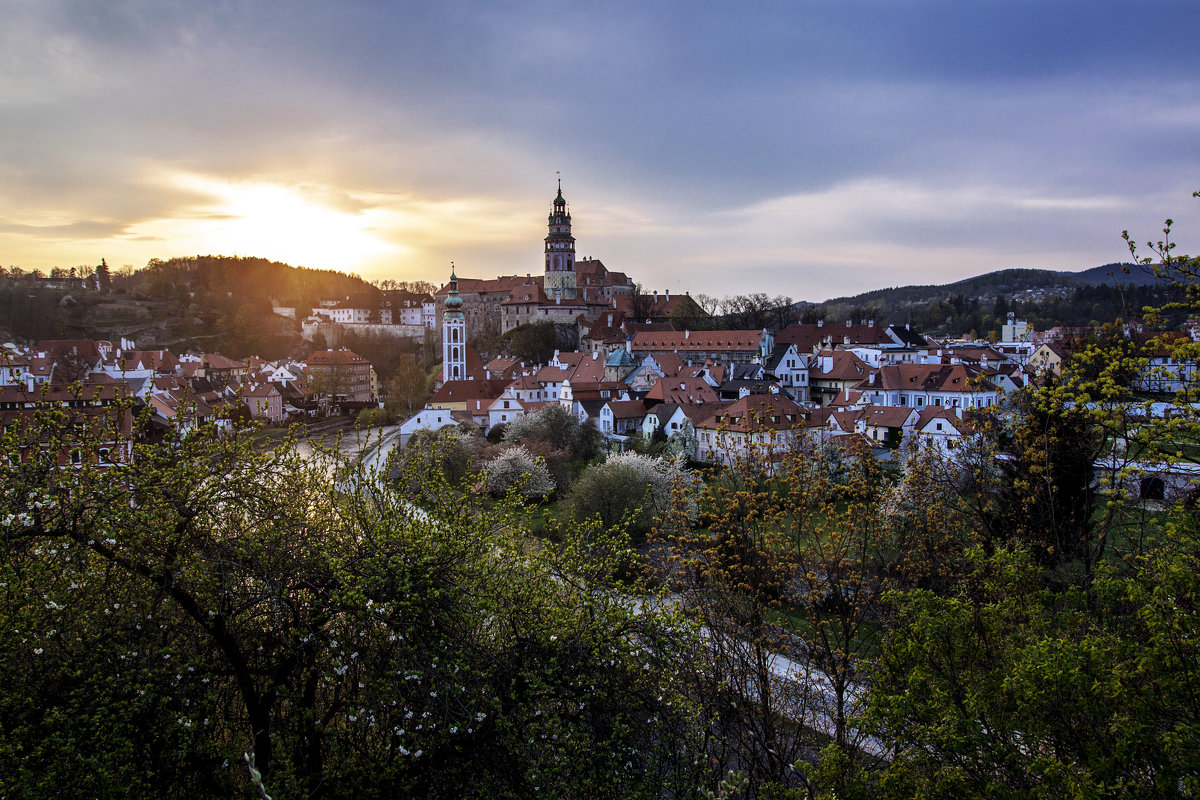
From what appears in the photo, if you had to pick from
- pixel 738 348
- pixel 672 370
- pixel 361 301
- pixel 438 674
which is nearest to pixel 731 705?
pixel 438 674

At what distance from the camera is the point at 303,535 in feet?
21.7

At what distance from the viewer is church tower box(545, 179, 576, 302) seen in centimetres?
8044

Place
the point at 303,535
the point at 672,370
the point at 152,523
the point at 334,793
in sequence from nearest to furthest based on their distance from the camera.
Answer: the point at 334,793
the point at 152,523
the point at 303,535
the point at 672,370

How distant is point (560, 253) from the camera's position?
82000 mm

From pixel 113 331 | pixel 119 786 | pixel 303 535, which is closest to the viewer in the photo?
pixel 119 786

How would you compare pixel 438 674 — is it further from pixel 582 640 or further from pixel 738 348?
pixel 738 348

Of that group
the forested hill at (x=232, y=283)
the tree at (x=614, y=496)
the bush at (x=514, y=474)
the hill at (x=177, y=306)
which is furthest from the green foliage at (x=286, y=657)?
the forested hill at (x=232, y=283)

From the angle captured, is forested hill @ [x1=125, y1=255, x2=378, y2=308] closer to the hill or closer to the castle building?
the hill

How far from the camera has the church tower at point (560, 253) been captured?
264ft

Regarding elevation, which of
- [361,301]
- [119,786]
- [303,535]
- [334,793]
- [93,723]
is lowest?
[334,793]

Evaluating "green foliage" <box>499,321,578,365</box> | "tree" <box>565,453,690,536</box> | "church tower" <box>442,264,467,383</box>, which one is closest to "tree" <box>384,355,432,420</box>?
"church tower" <box>442,264,467,383</box>

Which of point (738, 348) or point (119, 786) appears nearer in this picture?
point (119, 786)

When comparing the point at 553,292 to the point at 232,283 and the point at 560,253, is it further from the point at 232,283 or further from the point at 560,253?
the point at 232,283

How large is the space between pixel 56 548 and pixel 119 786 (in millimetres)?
1898
